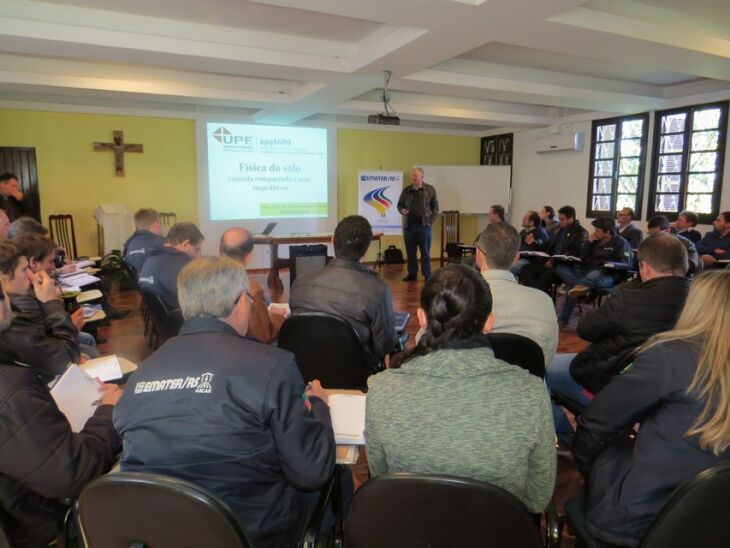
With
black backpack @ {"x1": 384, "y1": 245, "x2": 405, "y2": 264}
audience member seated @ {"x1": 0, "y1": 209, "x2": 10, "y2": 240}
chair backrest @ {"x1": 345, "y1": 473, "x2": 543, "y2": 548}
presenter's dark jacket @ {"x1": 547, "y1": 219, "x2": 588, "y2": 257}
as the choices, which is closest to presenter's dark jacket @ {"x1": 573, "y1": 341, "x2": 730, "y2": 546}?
chair backrest @ {"x1": 345, "y1": 473, "x2": 543, "y2": 548}

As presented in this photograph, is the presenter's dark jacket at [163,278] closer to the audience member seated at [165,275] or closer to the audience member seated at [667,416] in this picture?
the audience member seated at [165,275]

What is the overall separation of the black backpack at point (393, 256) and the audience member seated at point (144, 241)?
18.2ft

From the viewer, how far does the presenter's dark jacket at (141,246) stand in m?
4.44

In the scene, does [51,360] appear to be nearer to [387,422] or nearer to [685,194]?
[387,422]

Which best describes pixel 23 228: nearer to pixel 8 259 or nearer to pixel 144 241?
pixel 144 241

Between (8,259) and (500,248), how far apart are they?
7.35 ft

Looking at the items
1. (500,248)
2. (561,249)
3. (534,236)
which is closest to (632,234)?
(561,249)

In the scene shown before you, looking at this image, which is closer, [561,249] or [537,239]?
[561,249]

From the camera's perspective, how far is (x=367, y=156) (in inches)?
382

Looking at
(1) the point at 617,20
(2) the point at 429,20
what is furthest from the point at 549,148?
(2) the point at 429,20

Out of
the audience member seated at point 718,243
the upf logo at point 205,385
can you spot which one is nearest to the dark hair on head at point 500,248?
the upf logo at point 205,385

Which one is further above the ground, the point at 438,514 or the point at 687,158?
the point at 687,158

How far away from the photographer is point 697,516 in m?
1.13

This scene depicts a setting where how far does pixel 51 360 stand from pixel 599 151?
329 inches
